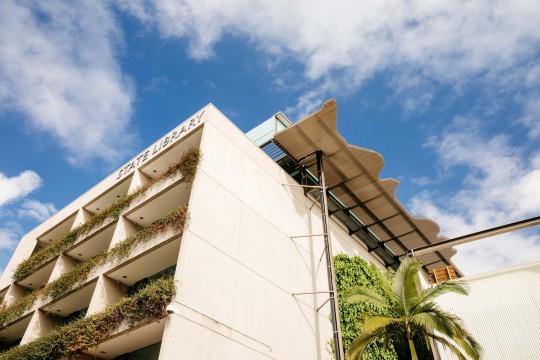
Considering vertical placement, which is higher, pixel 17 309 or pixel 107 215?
pixel 107 215

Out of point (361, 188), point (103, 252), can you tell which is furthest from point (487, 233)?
point (103, 252)

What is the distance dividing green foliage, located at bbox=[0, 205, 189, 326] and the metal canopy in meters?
7.63

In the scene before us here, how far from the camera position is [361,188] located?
22.6 metres

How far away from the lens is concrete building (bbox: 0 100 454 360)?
1384 cm

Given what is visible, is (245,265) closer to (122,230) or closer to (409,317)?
(122,230)

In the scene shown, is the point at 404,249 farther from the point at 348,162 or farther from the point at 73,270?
the point at 73,270

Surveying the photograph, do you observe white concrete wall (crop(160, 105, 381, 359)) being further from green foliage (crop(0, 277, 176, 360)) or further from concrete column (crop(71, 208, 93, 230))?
concrete column (crop(71, 208, 93, 230))

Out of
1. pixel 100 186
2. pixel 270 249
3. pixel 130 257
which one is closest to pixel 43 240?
pixel 100 186

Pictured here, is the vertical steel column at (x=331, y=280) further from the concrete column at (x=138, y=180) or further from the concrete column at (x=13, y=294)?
the concrete column at (x=13, y=294)

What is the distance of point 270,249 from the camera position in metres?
17.6

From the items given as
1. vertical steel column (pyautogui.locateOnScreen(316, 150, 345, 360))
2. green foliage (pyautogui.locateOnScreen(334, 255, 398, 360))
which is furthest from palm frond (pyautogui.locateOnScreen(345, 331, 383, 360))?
green foliage (pyautogui.locateOnScreen(334, 255, 398, 360))

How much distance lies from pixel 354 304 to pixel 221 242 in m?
8.38

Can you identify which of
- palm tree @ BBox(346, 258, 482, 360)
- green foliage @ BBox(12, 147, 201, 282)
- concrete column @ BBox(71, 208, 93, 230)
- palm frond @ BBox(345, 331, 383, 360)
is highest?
concrete column @ BBox(71, 208, 93, 230)

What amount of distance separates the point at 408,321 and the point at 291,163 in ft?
34.2
